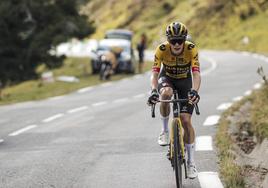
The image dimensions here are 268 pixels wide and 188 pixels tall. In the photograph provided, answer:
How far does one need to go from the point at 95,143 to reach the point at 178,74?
3631mm

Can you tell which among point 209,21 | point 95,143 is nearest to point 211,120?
point 95,143

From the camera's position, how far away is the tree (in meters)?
37.8

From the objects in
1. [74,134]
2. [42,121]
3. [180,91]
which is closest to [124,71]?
[42,121]

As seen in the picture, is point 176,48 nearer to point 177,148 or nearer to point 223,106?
point 177,148

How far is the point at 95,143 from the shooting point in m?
11.1

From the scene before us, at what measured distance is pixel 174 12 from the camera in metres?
68.6

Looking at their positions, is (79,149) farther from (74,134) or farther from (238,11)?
(238,11)

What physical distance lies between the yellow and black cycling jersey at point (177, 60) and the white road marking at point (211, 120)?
5.14m

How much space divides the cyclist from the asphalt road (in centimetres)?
56

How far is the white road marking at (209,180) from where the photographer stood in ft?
23.7

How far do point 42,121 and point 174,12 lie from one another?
179 ft

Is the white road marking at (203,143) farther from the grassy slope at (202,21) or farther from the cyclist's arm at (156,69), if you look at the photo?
the grassy slope at (202,21)

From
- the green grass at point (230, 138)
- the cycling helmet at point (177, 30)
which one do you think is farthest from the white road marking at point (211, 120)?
the cycling helmet at point (177, 30)

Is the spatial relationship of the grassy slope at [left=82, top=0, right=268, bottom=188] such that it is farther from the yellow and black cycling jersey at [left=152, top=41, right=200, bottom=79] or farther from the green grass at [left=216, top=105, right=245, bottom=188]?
the yellow and black cycling jersey at [left=152, top=41, right=200, bottom=79]
